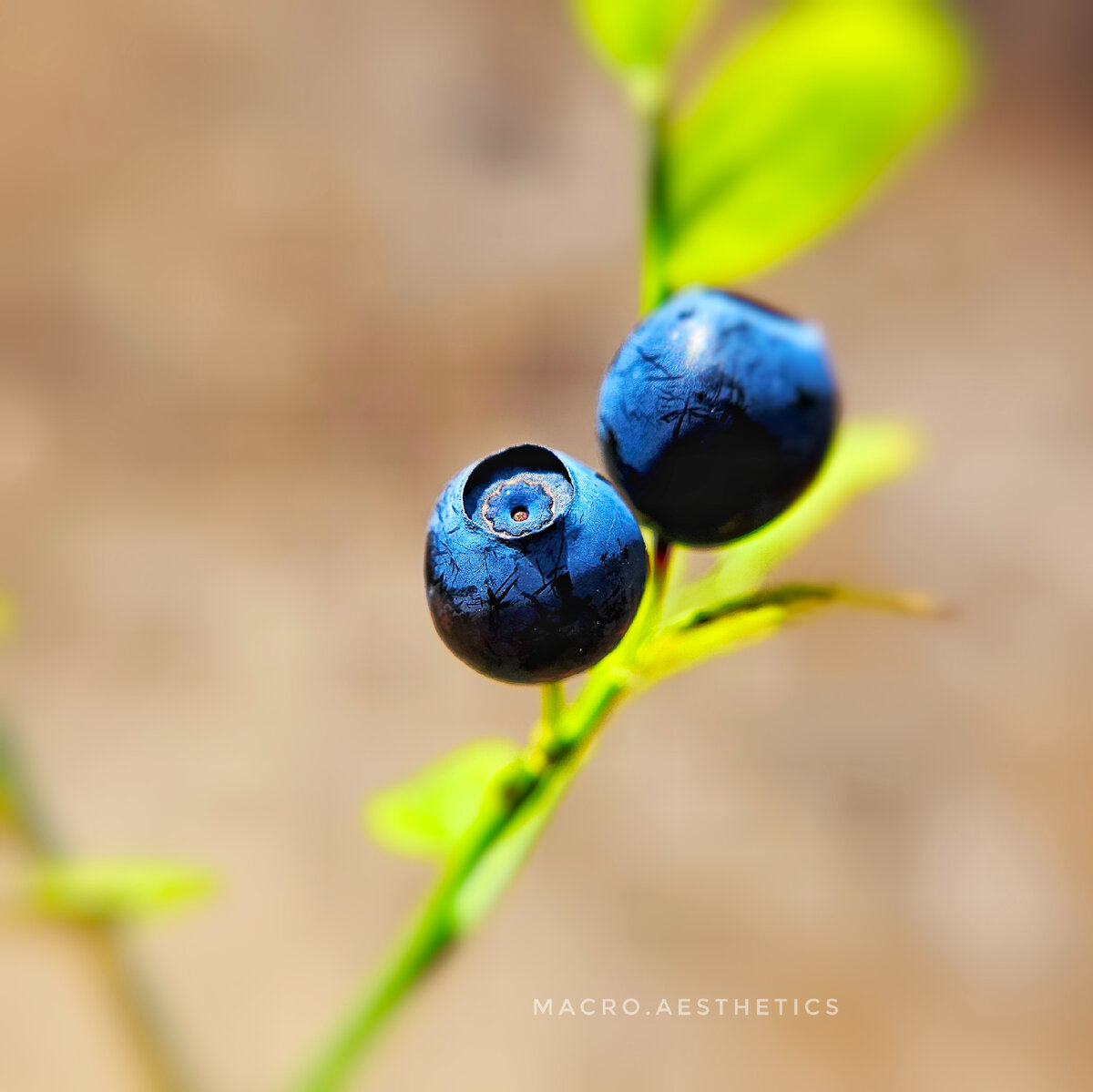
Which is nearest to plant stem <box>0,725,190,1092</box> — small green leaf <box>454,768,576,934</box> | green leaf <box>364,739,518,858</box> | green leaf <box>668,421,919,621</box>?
green leaf <box>364,739,518,858</box>

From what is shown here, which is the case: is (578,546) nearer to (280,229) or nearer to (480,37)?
(280,229)

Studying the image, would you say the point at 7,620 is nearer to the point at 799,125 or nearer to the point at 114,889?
the point at 114,889

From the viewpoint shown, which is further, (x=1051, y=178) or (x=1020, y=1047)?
(x=1051, y=178)

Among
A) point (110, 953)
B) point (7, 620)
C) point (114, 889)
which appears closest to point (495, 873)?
point (114, 889)

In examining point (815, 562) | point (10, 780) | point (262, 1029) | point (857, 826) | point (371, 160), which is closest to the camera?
point (10, 780)

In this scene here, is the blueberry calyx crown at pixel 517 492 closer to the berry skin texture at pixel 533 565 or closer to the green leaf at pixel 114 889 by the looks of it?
the berry skin texture at pixel 533 565

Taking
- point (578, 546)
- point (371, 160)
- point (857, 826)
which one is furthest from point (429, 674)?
point (578, 546)

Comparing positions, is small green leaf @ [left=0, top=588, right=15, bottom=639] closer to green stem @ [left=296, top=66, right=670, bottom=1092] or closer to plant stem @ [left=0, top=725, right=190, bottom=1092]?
plant stem @ [left=0, top=725, right=190, bottom=1092]
